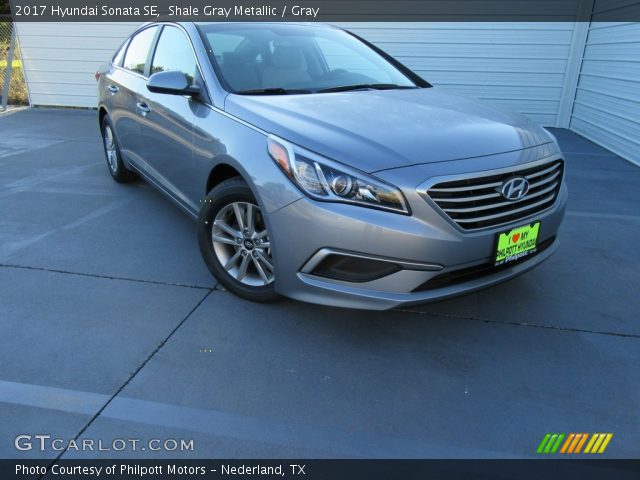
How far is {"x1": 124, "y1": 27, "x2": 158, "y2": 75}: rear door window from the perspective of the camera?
423cm

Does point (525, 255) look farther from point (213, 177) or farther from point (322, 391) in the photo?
point (213, 177)

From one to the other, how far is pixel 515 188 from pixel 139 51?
3513 mm

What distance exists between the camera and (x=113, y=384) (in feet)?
7.61

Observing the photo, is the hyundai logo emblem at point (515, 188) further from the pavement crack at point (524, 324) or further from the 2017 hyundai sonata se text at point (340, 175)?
the pavement crack at point (524, 324)

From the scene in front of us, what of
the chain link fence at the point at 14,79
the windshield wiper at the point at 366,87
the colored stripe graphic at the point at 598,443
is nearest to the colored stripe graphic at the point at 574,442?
the colored stripe graphic at the point at 598,443

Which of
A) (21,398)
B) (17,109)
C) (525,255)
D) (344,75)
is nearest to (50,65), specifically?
(17,109)

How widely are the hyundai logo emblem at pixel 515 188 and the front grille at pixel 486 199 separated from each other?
0.02m

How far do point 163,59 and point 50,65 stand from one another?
840 cm

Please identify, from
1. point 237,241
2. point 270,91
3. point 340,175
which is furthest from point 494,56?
point 340,175

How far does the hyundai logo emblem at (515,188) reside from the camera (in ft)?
8.00

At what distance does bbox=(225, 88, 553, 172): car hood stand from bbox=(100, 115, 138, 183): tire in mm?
2668

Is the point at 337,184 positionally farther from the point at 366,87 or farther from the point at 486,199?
the point at 366,87

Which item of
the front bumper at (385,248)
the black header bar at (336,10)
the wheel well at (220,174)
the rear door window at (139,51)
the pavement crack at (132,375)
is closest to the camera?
the pavement crack at (132,375)
